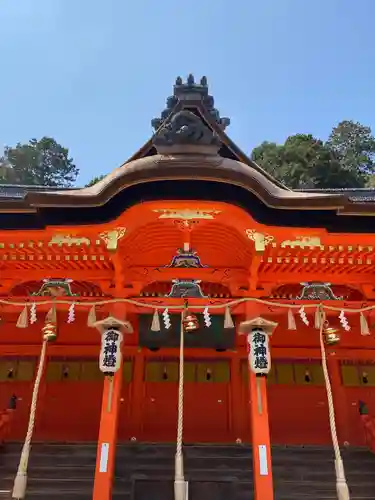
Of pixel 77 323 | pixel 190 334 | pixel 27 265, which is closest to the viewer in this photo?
pixel 27 265

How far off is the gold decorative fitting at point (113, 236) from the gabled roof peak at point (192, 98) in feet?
15.1

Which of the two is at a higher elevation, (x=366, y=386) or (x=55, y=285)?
(x=55, y=285)

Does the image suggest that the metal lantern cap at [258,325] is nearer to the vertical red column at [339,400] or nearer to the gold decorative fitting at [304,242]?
the gold decorative fitting at [304,242]

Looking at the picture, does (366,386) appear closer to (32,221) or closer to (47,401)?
(47,401)

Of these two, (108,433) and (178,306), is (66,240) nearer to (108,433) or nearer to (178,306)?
(178,306)

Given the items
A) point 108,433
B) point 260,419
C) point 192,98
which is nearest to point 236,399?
point 260,419

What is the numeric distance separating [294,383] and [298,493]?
2.82 m

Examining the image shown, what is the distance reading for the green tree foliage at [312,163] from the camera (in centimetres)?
3634

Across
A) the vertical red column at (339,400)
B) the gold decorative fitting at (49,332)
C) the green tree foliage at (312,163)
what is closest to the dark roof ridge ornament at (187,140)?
the gold decorative fitting at (49,332)

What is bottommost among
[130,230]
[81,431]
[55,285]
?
[81,431]

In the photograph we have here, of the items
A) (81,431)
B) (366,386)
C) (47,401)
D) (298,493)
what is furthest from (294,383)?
(47,401)

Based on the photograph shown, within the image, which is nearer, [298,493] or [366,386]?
[298,493]

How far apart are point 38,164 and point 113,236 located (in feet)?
140

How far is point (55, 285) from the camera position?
831 cm
